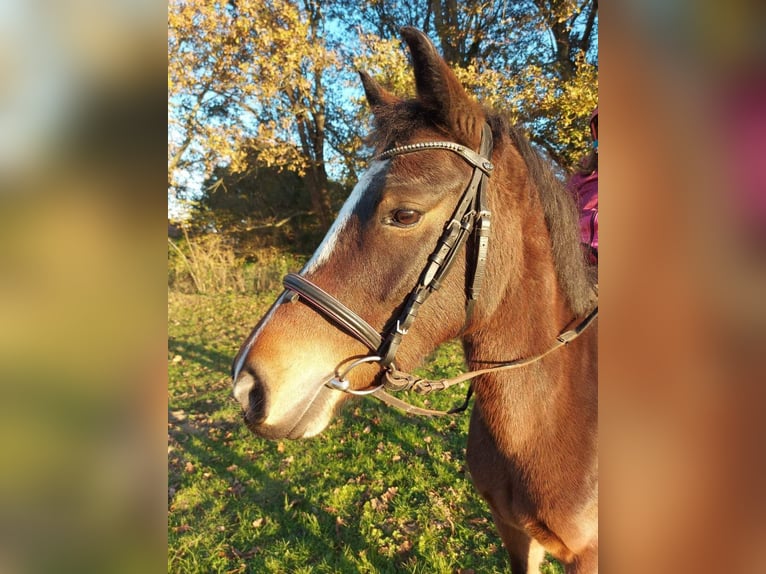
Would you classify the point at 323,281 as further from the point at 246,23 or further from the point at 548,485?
the point at 246,23

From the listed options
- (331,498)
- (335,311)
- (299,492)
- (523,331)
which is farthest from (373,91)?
(299,492)

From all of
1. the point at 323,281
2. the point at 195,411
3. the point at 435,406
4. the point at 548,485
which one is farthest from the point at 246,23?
the point at 548,485

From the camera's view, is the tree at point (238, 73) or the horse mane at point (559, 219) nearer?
the horse mane at point (559, 219)

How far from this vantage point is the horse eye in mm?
1586

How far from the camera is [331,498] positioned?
418cm

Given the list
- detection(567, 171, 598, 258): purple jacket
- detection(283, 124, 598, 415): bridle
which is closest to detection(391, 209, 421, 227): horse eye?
detection(283, 124, 598, 415): bridle

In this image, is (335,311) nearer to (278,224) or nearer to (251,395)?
(251,395)

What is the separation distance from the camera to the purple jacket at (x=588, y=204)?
240 cm

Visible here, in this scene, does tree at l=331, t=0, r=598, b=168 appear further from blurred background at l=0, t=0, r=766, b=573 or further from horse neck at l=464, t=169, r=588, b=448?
blurred background at l=0, t=0, r=766, b=573

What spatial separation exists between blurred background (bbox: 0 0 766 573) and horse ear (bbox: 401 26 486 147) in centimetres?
125

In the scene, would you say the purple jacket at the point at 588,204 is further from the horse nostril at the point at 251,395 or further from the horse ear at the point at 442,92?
the horse nostril at the point at 251,395
